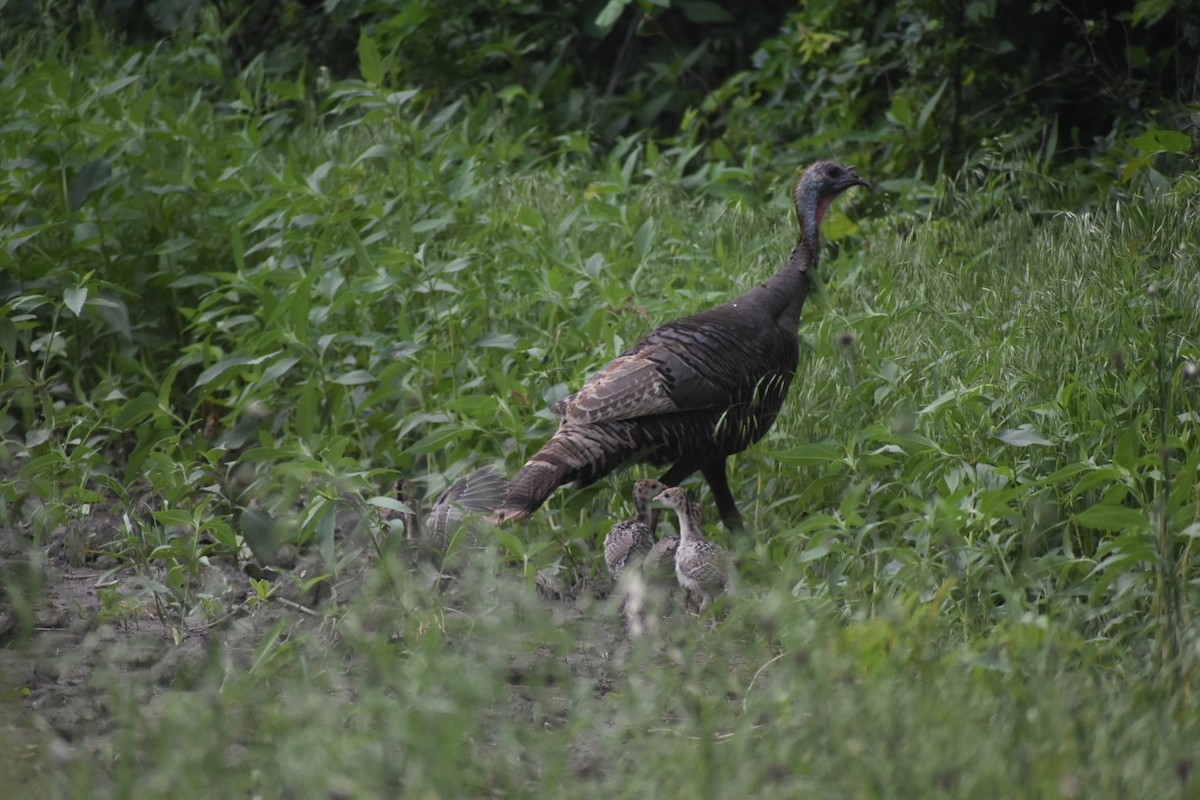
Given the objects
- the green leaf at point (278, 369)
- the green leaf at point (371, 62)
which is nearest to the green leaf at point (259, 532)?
the green leaf at point (278, 369)

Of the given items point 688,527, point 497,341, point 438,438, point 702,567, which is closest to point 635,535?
point 688,527

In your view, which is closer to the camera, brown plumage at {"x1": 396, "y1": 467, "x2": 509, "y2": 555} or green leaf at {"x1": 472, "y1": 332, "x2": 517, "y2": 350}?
brown plumage at {"x1": 396, "y1": 467, "x2": 509, "y2": 555}

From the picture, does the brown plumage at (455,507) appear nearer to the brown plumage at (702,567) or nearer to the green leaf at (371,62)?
the brown plumage at (702,567)

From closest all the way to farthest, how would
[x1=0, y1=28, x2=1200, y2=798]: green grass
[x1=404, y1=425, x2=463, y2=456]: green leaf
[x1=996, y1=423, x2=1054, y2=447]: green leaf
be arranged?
1. [x1=0, y1=28, x2=1200, y2=798]: green grass
2. [x1=996, y1=423, x2=1054, y2=447]: green leaf
3. [x1=404, y1=425, x2=463, y2=456]: green leaf

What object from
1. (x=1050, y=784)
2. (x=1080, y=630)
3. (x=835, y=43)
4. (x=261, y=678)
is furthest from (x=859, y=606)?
(x=835, y=43)

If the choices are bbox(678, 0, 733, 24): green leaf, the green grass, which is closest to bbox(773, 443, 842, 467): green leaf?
the green grass

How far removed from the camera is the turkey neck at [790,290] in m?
4.96

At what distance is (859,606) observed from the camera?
3.78 meters

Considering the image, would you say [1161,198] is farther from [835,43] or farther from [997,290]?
[835,43]

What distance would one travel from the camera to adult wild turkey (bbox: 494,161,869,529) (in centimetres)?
452

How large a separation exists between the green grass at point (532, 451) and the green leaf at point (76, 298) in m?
0.02

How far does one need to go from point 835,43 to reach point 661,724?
5.38 meters

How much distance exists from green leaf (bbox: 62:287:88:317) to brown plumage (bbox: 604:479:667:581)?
6.94ft

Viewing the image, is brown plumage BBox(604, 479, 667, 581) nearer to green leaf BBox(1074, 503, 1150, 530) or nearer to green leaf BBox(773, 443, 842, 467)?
green leaf BBox(773, 443, 842, 467)
